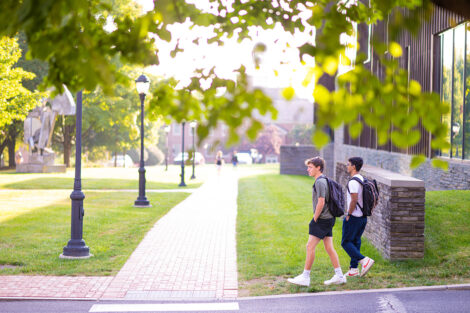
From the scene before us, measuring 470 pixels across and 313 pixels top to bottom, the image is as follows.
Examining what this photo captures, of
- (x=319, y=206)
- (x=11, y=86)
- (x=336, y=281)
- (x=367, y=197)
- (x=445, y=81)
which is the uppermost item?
(x=11, y=86)

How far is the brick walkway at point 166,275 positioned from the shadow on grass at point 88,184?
563 inches

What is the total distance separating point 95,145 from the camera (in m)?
55.8

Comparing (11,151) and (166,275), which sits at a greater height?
(11,151)

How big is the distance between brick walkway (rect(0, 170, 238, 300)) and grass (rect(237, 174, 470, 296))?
363 mm

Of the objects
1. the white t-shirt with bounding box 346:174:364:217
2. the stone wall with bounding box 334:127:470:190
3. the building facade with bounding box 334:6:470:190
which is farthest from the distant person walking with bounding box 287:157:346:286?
the stone wall with bounding box 334:127:470:190

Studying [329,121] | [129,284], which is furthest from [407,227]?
[329,121]

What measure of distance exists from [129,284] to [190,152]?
4960 mm

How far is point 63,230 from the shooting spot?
15000 millimetres

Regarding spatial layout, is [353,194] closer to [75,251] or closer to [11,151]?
[75,251]

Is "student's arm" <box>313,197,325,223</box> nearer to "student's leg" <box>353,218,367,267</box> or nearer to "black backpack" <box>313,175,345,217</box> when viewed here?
"black backpack" <box>313,175,345,217</box>

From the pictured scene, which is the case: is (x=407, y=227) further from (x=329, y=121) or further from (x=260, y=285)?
(x=329, y=121)

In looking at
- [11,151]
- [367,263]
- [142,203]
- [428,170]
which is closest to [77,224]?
[367,263]

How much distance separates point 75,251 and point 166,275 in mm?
2398

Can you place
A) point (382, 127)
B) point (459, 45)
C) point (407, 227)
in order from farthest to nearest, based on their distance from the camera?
point (459, 45) → point (407, 227) → point (382, 127)
